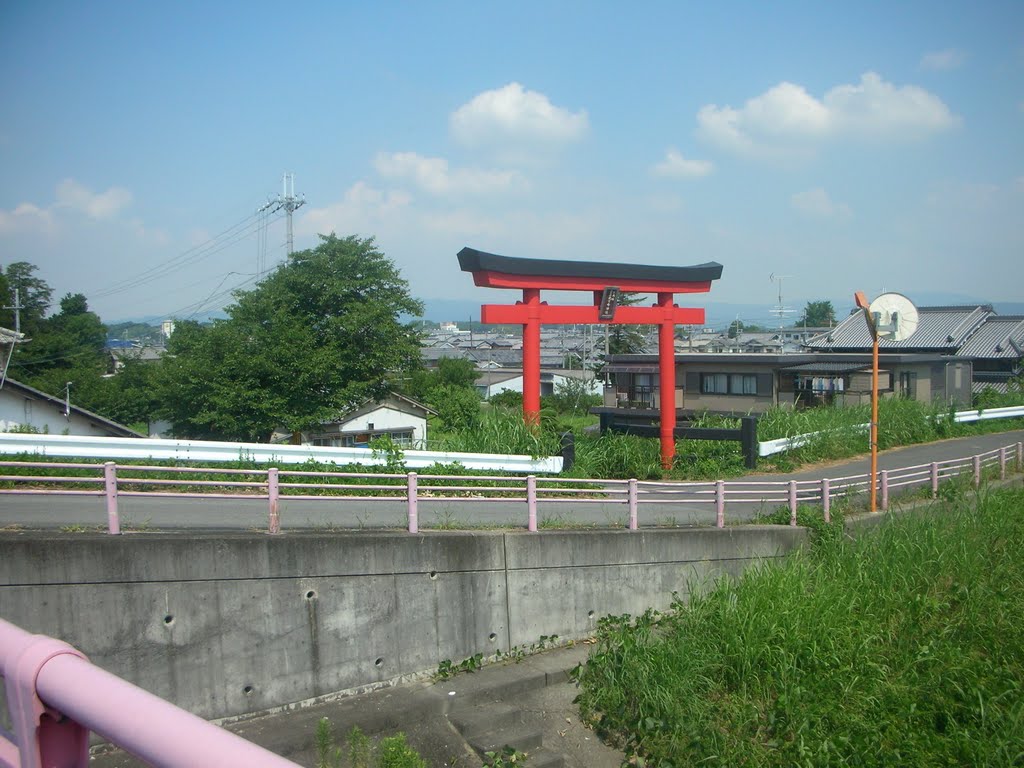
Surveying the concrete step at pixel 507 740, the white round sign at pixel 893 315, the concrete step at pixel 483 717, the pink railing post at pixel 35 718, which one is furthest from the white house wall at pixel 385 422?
the pink railing post at pixel 35 718

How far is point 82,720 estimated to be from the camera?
58.9 inches

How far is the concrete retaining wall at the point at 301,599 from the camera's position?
806 cm

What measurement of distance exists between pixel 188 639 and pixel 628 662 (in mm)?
4999

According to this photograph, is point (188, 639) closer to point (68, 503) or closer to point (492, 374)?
point (68, 503)

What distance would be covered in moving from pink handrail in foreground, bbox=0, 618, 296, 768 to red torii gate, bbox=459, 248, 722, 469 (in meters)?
15.4

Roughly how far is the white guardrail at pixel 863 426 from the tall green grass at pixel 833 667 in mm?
7527

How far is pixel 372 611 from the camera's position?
9664mm

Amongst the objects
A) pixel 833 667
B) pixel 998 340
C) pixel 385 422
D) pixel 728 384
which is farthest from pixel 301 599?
pixel 998 340

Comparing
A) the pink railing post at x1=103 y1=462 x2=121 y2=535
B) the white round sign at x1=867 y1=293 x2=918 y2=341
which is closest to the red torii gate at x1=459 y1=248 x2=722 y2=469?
the white round sign at x1=867 y1=293 x2=918 y2=341

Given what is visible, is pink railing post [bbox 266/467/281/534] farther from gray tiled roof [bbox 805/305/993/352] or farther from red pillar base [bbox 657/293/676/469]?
gray tiled roof [bbox 805/305/993/352]

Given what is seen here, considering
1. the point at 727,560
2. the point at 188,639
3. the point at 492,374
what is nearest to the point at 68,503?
the point at 188,639

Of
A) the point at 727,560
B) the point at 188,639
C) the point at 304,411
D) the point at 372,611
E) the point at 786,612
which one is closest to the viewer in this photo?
the point at 188,639

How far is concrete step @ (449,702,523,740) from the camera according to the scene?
361 inches

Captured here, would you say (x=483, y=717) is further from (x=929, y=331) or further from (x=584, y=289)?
(x=929, y=331)
